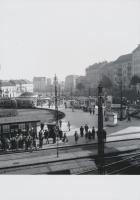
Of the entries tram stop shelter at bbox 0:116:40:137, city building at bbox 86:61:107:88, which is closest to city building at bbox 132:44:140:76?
city building at bbox 86:61:107:88

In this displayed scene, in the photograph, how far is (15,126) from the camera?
20312 millimetres

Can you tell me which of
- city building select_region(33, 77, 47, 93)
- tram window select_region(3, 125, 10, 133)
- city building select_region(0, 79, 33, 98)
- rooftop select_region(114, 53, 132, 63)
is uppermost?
rooftop select_region(114, 53, 132, 63)

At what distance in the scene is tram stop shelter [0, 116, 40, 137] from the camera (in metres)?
19.8

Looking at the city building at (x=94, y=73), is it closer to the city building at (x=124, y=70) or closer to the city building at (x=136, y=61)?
the city building at (x=124, y=70)

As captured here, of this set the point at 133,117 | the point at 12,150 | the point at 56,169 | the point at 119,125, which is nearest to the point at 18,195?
the point at 56,169

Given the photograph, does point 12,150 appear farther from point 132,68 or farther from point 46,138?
point 132,68

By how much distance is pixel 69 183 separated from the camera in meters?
10.8

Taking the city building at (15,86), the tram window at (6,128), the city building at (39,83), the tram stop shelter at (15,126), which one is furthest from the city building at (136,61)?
the city building at (39,83)

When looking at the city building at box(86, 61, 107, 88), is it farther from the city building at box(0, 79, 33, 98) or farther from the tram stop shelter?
the tram stop shelter

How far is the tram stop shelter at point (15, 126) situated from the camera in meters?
19.8

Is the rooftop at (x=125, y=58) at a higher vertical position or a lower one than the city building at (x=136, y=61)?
higher

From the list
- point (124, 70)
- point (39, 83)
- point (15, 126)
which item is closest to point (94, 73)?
point (124, 70)

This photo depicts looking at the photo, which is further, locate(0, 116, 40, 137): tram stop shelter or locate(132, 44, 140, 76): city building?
locate(132, 44, 140, 76): city building

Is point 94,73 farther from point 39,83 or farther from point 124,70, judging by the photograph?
point 39,83
